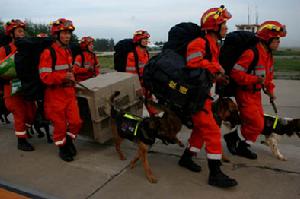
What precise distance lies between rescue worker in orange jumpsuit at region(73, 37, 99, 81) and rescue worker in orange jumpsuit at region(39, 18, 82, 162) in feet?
9.60

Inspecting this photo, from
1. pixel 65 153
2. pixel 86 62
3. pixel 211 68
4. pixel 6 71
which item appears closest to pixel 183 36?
pixel 211 68

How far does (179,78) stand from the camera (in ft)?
13.0

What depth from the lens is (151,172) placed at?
446 cm

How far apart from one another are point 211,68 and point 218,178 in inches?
49.6

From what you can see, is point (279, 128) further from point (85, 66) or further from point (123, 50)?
point (85, 66)

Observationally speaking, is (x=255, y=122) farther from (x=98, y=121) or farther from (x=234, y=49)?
(x=98, y=121)

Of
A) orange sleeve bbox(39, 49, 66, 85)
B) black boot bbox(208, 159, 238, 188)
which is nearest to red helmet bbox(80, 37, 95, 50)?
orange sleeve bbox(39, 49, 66, 85)

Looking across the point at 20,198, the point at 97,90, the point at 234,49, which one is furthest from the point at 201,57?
the point at 20,198

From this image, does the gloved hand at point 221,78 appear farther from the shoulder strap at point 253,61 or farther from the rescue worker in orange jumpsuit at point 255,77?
the shoulder strap at point 253,61

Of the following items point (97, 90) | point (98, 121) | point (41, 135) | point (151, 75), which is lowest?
point (41, 135)

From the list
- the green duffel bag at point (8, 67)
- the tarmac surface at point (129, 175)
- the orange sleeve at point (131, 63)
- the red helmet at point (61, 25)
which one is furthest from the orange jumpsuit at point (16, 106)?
the orange sleeve at point (131, 63)

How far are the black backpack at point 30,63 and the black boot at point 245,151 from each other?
2.87 metres

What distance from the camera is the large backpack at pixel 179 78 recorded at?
12.9 feet

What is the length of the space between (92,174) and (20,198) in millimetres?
940
